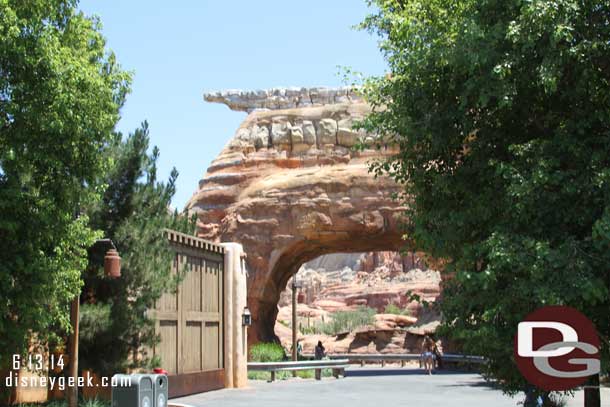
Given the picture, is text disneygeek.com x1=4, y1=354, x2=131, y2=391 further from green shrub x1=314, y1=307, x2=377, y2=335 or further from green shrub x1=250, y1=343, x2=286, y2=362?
green shrub x1=314, y1=307, x2=377, y2=335

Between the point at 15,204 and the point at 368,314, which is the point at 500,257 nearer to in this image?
the point at 15,204

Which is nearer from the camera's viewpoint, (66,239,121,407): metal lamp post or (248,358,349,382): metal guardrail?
(66,239,121,407): metal lamp post

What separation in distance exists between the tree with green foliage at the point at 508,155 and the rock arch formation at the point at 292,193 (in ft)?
69.4

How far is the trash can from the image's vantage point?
35.2ft

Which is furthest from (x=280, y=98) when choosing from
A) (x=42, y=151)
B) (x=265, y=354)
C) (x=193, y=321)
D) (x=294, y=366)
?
(x=42, y=151)

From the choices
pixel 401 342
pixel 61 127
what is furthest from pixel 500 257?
pixel 401 342

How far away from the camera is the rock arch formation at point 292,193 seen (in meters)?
33.2

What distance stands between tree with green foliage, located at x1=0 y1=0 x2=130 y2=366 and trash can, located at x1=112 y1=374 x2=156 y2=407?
155cm

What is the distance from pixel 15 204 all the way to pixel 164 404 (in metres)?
3.37

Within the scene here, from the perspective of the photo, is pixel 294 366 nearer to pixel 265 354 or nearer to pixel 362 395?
pixel 265 354

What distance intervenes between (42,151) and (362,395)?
1164 cm

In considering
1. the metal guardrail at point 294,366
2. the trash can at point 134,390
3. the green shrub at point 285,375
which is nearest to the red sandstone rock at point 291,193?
the green shrub at point 285,375

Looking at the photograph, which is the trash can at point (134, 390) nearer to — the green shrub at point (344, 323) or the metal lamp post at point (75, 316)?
the metal lamp post at point (75, 316)

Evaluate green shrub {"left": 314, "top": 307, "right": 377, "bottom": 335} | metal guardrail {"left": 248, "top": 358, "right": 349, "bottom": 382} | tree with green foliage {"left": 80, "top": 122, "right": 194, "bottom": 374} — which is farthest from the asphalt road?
green shrub {"left": 314, "top": 307, "right": 377, "bottom": 335}
